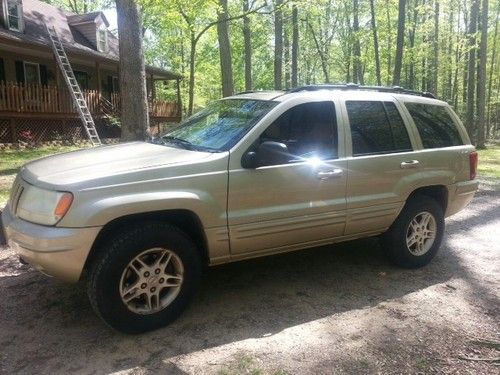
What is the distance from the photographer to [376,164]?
4.60 m

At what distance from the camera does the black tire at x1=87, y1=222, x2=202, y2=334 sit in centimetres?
330

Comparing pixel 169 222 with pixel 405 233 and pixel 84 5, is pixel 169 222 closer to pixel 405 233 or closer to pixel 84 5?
pixel 405 233

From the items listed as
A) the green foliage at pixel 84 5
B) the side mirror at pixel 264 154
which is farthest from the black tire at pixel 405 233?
the green foliage at pixel 84 5

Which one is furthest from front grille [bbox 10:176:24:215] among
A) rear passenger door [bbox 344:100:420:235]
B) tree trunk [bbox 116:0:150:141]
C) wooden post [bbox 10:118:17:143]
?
wooden post [bbox 10:118:17:143]

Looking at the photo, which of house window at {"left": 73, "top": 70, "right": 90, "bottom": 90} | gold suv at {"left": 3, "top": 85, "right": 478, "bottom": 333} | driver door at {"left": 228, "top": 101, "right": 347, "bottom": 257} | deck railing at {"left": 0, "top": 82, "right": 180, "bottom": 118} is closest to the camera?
gold suv at {"left": 3, "top": 85, "right": 478, "bottom": 333}

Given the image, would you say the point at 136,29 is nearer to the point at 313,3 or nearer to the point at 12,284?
the point at 12,284

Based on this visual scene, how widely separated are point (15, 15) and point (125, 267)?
61.5ft

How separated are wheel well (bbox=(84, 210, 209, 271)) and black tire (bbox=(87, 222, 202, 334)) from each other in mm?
51

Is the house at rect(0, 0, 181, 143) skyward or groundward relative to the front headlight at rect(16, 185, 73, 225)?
skyward

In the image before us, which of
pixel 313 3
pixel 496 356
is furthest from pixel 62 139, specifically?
pixel 496 356

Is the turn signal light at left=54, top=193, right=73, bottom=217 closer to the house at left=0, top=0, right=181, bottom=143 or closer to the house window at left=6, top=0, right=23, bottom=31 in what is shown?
the house at left=0, top=0, right=181, bottom=143

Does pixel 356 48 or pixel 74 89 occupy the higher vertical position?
pixel 356 48

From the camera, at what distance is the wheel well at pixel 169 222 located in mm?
3377

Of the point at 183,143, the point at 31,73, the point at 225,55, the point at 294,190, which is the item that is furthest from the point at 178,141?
the point at 31,73
